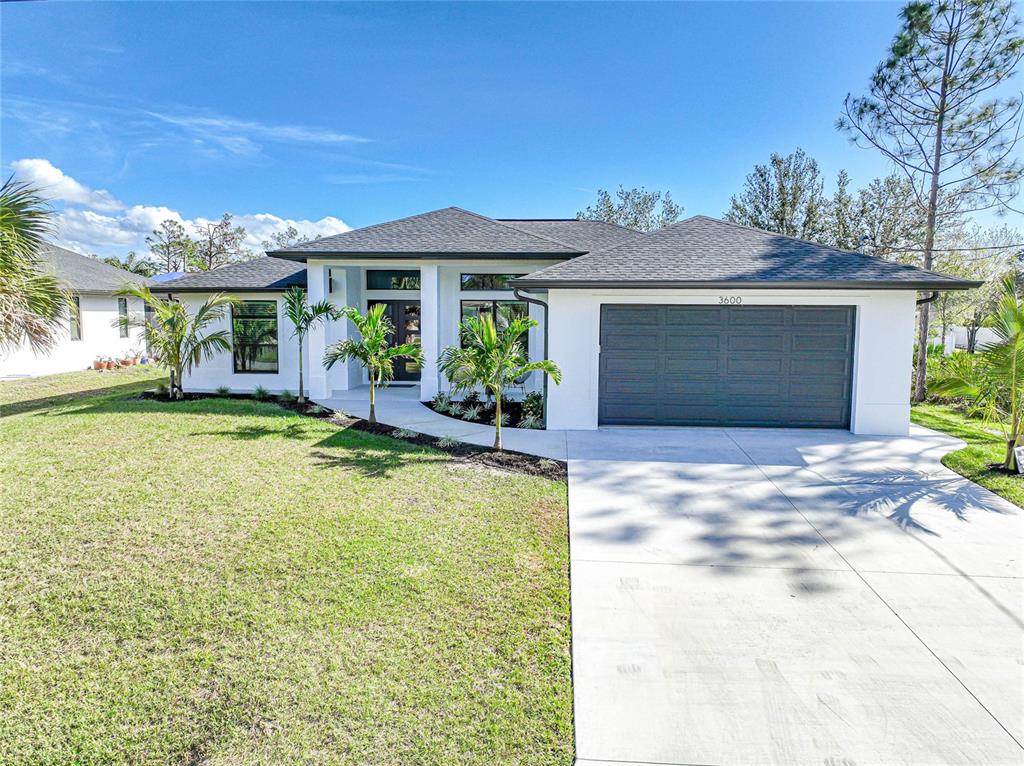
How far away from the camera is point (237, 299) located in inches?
503

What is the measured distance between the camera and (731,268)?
385 inches

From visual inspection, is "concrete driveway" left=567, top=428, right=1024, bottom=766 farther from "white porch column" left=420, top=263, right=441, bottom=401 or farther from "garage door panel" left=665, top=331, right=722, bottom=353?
"white porch column" left=420, top=263, right=441, bottom=401

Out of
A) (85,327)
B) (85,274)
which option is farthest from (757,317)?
(85,274)

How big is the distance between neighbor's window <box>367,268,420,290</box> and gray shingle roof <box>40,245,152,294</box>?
30.5 feet

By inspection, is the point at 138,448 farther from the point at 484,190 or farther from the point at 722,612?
the point at 484,190

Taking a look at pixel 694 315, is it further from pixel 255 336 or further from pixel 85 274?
pixel 85 274

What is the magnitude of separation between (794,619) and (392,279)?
43.6 feet

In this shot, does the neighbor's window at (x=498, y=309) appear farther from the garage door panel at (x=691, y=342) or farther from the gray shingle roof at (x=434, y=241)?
the garage door panel at (x=691, y=342)

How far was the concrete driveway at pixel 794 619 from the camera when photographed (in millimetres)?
2789

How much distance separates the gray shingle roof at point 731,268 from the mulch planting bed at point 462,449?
3.20m

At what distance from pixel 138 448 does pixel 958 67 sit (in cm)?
2043

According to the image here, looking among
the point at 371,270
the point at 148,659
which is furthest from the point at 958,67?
the point at 148,659

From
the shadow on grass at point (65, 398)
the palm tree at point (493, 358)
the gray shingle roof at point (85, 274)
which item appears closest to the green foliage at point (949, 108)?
the palm tree at point (493, 358)

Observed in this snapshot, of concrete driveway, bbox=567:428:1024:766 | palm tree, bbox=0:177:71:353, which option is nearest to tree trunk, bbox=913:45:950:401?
concrete driveway, bbox=567:428:1024:766
